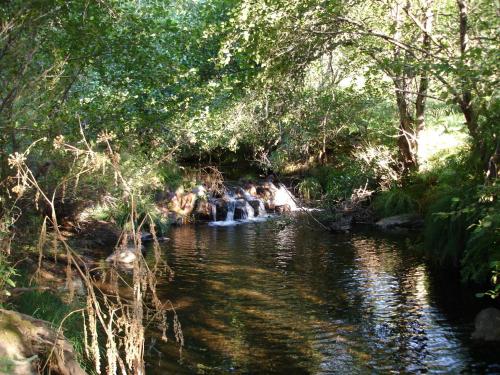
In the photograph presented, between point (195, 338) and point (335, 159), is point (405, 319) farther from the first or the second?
point (335, 159)

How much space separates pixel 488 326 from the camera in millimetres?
8211

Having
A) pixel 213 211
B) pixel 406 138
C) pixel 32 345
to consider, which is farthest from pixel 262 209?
pixel 32 345

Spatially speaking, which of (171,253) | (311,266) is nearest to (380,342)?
(311,266)

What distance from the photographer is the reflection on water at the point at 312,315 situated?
7.43m

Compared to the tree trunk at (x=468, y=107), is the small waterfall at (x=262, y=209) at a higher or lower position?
lower

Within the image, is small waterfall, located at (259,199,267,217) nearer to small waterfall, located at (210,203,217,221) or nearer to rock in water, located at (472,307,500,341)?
small waterfall, located at (210,203,217,221)

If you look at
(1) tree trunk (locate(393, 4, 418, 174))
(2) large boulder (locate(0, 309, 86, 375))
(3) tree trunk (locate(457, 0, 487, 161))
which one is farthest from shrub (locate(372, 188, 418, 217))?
(2) large boulder (locate(0, 309, 86, 375))

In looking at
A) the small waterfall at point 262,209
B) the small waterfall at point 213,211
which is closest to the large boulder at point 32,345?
the small waterfall at point 213,211

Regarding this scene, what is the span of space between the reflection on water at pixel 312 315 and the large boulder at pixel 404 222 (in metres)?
2.88

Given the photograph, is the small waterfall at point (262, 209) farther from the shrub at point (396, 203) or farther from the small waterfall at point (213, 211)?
the shrub at point (396, 203)

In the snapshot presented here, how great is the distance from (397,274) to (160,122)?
6.44m

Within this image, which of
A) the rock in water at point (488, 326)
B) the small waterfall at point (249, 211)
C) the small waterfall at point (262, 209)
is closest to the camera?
the rock in water at point (488, 326)

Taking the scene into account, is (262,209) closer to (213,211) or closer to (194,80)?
(213,211)

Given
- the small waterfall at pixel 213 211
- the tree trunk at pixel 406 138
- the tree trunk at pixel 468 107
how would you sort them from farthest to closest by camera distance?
1. the small waterfall at pixel 213 211
2. the tree trunk at pixel 406 138
3. the tree trunk at pixel 468 107
